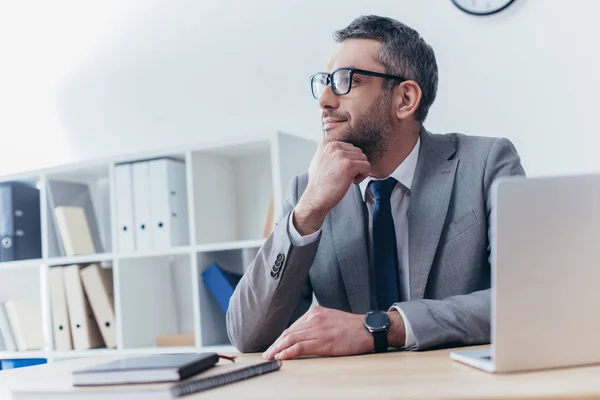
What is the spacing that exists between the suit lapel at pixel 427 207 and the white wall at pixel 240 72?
828mm

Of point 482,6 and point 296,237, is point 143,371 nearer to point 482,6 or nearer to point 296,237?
point 296,237

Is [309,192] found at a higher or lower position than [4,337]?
higher

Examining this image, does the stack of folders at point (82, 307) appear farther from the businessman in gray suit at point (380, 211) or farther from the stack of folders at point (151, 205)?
the businessman in gray suit at point (380, 211)

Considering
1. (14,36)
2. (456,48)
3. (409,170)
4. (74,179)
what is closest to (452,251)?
(409,170)

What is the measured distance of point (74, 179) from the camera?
10.2 feet

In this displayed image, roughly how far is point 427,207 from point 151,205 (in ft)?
4.47

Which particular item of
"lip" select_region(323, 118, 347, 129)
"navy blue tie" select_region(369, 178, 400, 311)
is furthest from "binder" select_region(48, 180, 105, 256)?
"navy blue tie" select_region(369, 178, 400, 311)

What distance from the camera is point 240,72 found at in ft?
9.93

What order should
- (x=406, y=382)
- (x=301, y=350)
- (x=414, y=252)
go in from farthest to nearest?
(x=414, y=252) < (x=301, y=350) < (x=406, y=382)

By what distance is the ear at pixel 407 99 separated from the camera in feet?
6.33

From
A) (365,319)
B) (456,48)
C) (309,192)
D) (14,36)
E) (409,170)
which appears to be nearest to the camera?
(365,319)

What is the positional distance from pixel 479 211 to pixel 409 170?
241mm

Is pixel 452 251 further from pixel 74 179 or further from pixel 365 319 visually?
pixel 74 179

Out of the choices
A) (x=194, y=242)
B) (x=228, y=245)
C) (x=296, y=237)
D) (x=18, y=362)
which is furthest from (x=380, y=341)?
(x=18, y=362)
